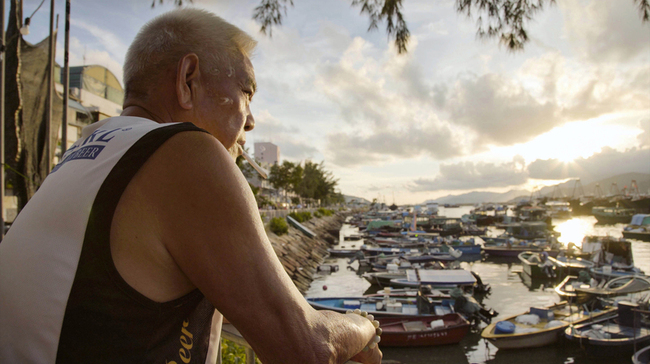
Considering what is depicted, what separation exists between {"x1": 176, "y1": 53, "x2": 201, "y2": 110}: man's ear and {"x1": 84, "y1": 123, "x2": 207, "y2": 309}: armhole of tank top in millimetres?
368

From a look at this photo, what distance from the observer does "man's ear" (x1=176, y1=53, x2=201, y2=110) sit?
112cm

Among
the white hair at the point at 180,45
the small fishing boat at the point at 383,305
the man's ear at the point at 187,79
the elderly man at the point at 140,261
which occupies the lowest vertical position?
the small fishing boat at the point at 383,305

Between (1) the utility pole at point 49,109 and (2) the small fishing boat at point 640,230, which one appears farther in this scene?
(2) the small fishing boat at point 640,230

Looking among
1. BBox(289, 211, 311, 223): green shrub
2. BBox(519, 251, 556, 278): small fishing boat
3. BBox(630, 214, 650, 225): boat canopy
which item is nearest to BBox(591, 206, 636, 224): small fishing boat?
BBox(630, 214, 650, 225): boat canopy

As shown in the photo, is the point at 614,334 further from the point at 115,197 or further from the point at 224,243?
the point at 115,197

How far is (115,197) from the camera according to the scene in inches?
30.4

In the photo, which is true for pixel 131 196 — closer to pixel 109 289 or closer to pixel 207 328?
pixel 109 289

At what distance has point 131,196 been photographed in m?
0.78

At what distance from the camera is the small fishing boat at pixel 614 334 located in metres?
13.2

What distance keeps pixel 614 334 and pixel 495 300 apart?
8.46 m

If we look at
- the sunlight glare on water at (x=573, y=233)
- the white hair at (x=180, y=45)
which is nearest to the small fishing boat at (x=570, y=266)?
the sunlight glare on water at (x=573, y=233)

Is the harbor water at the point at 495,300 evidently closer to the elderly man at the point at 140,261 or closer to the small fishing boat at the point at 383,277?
the small fishing boat at the point at 383,277

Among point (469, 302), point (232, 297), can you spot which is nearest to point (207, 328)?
point (232, 297)

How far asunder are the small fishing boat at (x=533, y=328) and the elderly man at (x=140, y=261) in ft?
52.3
